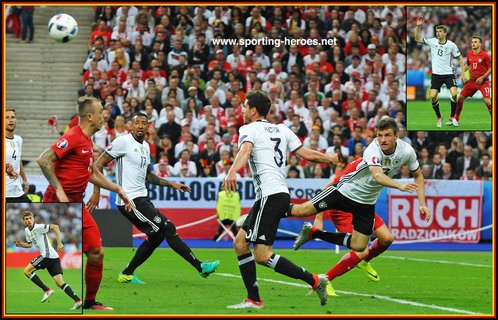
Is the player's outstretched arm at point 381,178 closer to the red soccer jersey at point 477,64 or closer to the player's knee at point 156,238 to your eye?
the player's knee at point 156,238

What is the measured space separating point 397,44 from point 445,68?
38.7ft

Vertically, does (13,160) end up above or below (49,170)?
below

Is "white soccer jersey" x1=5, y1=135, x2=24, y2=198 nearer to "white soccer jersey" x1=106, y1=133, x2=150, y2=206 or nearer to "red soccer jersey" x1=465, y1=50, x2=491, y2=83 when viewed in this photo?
"white soccer jersey" x1=106, y1=133, x2=150, y2=206

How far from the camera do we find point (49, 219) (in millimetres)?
7441

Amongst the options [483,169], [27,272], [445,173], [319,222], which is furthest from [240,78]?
[27,272]

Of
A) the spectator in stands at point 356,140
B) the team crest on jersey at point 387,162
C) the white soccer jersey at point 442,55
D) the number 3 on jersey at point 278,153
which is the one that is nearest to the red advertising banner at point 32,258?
the number 3 on jersey at point 278,153

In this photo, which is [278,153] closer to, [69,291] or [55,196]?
[55,196]

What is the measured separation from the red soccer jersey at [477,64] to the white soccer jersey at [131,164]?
17.0 feet

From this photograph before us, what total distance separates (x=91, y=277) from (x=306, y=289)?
3.47m

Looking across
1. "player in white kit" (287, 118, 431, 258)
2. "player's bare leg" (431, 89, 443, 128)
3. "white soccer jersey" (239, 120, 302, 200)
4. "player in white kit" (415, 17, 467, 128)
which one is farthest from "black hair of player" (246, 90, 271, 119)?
"player's bare leg" (431, 89, 443, 128)

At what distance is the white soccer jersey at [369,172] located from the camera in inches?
404

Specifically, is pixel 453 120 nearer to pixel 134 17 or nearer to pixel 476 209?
pixel 476 209

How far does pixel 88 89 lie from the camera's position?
925 inches

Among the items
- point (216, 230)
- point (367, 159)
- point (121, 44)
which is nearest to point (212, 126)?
point (216, 230)
